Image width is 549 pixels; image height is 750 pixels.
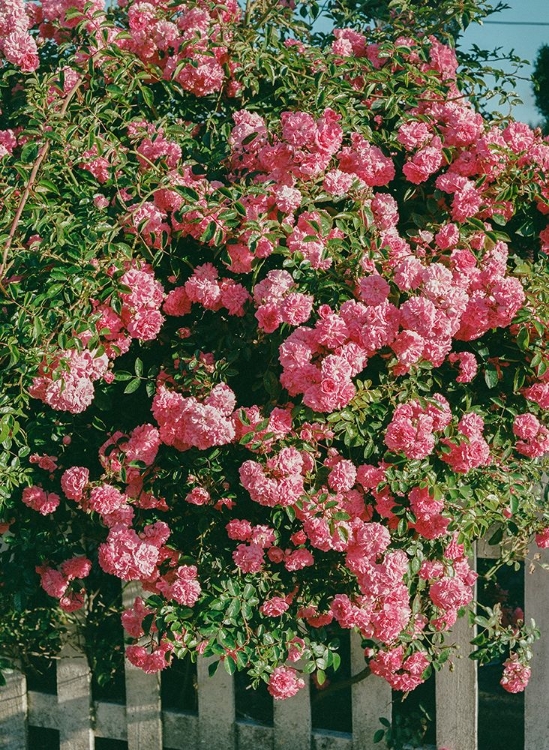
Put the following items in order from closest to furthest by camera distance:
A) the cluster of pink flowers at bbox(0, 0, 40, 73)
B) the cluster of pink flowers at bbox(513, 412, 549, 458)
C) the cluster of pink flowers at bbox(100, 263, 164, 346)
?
the cluster of pink flowers at bbox(100, 263, 164, 346), the cluster of pink flowers at bbox(513, 412, 549, 458), the cluster of pink flowers at bbox(0, 0, 40, 73)

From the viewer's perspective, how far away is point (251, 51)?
260cm

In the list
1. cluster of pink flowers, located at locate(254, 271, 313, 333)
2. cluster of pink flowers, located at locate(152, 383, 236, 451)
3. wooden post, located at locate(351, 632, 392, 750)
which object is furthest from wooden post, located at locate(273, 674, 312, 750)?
cluster of pink flowers, located at locate(254, 271, 313, 333)

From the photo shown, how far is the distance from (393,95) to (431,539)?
1.25 m

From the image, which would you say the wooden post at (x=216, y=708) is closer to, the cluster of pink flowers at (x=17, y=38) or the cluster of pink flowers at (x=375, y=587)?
the cluster of pink flowers at (x=375, y=587)

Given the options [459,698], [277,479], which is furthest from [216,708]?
[277,479]

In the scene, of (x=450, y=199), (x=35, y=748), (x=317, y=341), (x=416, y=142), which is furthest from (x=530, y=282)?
(x=35, y=748)

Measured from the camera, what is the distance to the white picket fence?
108 inches

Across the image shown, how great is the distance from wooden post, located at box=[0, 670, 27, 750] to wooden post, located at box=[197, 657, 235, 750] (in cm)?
69

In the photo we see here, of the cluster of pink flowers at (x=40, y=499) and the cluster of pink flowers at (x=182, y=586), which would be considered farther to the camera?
the cluster of pink flowers at (x=40, y=499)

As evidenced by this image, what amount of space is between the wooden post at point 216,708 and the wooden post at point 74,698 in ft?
1.41

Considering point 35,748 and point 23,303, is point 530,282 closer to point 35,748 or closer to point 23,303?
point 23,303

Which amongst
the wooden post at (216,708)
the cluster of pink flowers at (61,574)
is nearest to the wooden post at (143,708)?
the wooden post at (216,708)

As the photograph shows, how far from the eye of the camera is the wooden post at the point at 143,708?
117 inches

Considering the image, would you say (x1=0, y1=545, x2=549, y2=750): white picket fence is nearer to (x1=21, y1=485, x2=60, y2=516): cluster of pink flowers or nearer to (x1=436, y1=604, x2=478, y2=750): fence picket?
(x1=436, y1=604, x2=478, y2=750): fence picket
